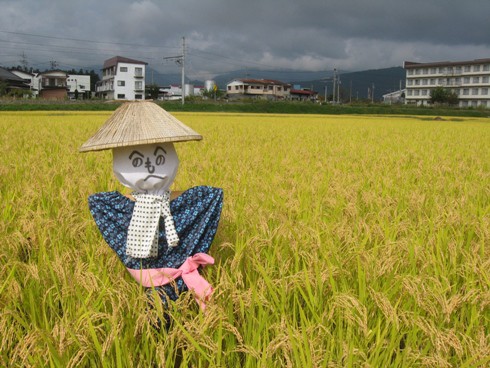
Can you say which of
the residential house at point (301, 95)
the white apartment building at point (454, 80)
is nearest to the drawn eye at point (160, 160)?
the white apartment building at point (454, 80)

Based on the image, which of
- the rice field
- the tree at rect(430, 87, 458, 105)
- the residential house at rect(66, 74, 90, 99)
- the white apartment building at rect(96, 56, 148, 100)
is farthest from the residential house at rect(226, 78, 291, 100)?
the rice field

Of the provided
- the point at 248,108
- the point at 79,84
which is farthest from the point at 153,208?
the point at 79,84

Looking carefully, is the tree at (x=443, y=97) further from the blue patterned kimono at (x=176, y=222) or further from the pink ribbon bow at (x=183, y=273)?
the pink ribbon bow at (x=183, y=273)

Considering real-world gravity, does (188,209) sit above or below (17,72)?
below

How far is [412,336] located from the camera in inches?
48.8

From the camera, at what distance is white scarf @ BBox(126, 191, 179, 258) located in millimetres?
1561

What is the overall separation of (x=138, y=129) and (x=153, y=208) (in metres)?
0.29

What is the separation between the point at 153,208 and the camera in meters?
1.59

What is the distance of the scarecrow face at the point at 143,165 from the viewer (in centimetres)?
158

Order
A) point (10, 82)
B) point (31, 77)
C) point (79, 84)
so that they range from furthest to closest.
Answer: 1. point (79, 84)
2. point (31, 77)
3. point (10, 82)

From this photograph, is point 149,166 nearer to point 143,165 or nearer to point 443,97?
point 143,165

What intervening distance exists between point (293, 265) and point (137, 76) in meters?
66.3

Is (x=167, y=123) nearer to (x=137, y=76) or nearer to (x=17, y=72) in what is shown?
(x=137, y=76)

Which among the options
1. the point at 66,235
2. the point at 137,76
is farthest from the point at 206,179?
the point at 137,76
